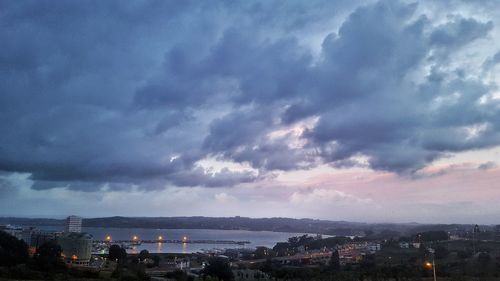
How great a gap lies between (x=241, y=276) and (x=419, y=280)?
20.5 m

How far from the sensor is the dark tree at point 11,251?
46.1m

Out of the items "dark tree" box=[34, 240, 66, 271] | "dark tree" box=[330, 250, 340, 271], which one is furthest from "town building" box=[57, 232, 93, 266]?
"dark tree" box=[330, 250, 340, 271]

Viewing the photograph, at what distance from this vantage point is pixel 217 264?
4422 centimetres

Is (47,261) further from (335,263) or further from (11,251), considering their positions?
(335,263)

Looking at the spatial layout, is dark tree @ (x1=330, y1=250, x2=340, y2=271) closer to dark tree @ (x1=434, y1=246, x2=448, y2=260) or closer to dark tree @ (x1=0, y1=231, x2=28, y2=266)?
dark tree @ (x1=434, y1=246, x2=448, y2=260)

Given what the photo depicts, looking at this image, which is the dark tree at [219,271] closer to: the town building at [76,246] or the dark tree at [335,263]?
the dark tree at [335,263]

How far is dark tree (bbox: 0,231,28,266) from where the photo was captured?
46.1 m

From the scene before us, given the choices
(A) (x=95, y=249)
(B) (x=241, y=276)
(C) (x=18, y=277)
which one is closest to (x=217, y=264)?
(B) (x=241, y=276)

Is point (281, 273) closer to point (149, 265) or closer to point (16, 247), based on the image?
point (149, 265)

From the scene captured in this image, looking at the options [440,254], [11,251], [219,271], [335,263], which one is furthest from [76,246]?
[440,254]

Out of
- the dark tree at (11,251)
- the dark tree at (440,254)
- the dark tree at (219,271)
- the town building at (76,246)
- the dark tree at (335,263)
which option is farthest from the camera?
the town building at (76,246)

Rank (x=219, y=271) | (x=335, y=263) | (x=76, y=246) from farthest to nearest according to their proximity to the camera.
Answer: (x=76, y=246) → (x=335, y=263) → (x=219, y=271)

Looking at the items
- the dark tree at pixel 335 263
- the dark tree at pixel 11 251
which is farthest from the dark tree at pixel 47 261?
the dark tree at pixel 335 263

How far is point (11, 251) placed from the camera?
49531mm
